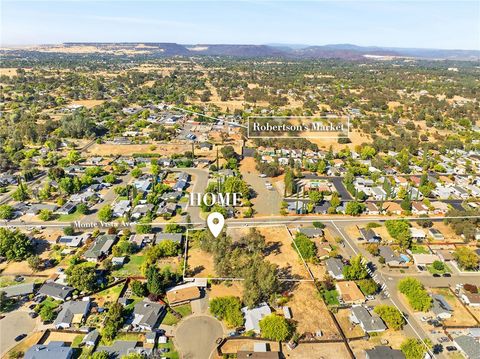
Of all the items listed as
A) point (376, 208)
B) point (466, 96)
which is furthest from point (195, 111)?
point (466, 96)

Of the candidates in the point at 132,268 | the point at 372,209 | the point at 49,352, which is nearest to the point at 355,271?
the point at 372,209

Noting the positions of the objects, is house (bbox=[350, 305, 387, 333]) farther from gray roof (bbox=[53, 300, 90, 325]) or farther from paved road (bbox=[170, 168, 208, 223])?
gray roof (bbox=[53, 300, 90, 325])

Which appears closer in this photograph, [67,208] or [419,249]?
[419,249]

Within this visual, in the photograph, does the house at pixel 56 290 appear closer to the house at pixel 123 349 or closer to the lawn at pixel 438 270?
the house at pixel 123 349

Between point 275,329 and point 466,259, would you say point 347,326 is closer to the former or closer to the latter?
point 275,329

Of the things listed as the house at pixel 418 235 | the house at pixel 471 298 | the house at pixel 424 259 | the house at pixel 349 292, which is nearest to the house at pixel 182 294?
the house at pixel 349 292

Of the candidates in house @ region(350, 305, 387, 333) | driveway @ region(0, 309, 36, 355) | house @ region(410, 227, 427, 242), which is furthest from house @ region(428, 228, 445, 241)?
driveway @ region(0, 309, 36, 355)
